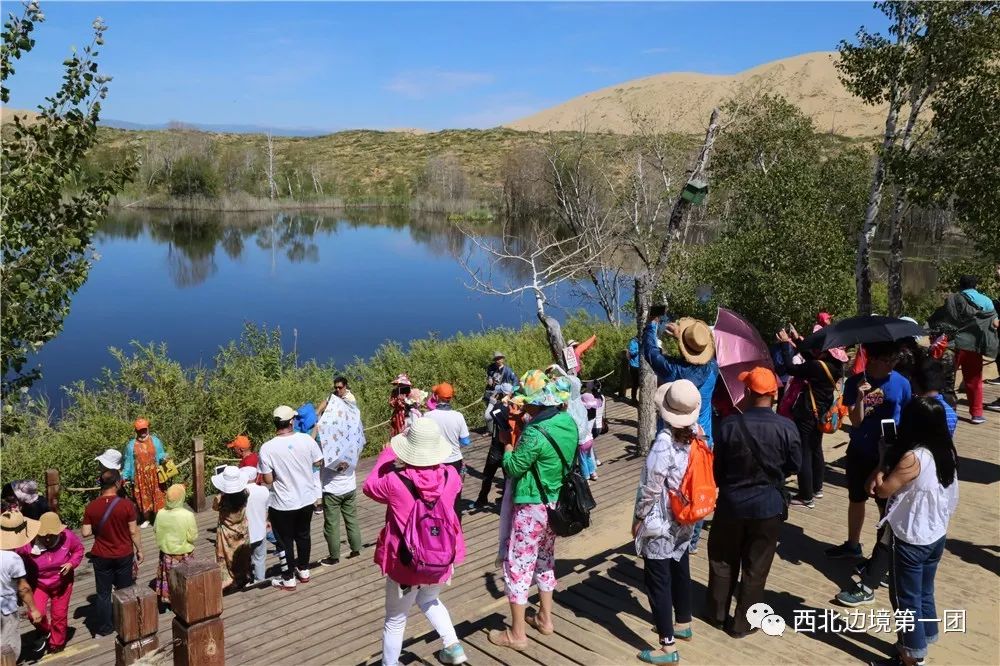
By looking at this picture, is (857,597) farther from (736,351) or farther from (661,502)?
(736,351)

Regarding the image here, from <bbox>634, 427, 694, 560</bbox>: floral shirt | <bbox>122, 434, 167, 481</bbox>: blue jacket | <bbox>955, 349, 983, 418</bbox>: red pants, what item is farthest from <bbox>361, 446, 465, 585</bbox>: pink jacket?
<bbox>955, 349, 983, 418</bbox>: red pants

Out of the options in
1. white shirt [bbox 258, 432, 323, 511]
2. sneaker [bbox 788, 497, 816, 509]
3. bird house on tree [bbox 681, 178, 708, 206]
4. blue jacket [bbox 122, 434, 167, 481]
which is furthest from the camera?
bird house on tree [bbox 681, 178, 708, 206]

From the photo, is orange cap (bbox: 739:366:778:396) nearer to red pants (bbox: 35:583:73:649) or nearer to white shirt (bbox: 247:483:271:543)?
white shirt (bbox: 247:483:271:543)

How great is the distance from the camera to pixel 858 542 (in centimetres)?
580

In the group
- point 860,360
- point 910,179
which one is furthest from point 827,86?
point 860,360

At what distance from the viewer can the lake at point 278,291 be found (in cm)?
2816

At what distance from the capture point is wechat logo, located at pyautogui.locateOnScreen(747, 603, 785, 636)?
4730 millimetres

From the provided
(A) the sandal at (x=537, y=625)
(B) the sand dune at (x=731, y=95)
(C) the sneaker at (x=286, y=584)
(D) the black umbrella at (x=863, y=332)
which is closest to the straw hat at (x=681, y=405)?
(A) the sandal at (x=537, y=625)

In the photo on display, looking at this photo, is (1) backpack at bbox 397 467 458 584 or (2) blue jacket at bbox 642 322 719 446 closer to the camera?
(1) backpack at bbox 397 467 458 584

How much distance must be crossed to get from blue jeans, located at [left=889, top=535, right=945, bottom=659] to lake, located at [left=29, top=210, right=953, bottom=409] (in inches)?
541

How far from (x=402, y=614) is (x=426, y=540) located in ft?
1.64

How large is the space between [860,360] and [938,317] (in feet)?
9.30

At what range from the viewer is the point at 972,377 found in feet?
30.2

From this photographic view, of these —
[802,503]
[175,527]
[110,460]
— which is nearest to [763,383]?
[802,503]
